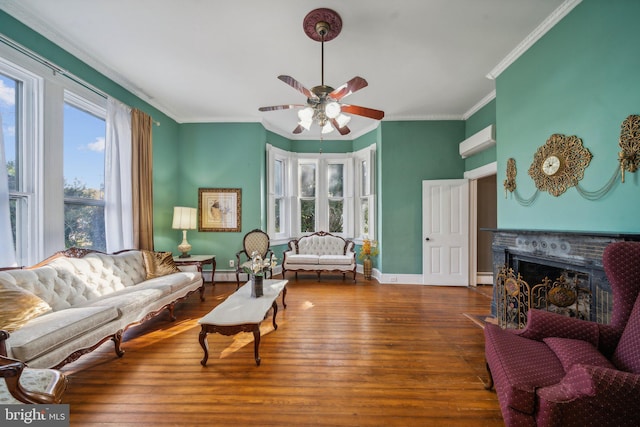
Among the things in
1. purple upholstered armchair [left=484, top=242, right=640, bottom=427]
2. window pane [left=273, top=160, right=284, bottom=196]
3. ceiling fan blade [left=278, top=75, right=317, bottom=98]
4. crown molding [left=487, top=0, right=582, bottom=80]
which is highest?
crown molding [left=487, top=0, right=582, bottom=80]

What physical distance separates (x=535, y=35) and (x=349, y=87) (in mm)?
2251

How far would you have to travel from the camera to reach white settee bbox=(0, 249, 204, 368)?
5.91ft

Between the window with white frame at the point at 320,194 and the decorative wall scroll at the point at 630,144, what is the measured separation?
3929 millimetres

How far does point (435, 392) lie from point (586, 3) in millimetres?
3617

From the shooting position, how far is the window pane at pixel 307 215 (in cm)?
616

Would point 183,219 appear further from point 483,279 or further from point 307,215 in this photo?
point 483,279

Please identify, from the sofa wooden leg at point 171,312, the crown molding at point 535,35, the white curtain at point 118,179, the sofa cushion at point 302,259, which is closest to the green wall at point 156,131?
the white curtain at point 118,179

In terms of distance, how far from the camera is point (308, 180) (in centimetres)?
620

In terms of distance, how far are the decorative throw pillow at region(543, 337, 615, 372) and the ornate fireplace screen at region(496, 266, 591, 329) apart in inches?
39.5

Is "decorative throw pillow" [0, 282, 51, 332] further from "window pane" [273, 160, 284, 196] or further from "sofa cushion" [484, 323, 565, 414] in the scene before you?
"window pane" [273, 160, 284, 196]

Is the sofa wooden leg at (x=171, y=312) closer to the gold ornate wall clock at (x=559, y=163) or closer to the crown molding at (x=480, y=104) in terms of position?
the gold ornate wall clock at (x=559, y=163)

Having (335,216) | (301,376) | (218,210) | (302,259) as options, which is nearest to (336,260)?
(302,259)

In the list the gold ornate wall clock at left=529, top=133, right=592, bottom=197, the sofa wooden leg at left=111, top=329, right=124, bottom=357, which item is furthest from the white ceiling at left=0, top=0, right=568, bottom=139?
the sofa wooden leg at left=111, top=329, right=124, bottom=357

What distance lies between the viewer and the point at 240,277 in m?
5.03
